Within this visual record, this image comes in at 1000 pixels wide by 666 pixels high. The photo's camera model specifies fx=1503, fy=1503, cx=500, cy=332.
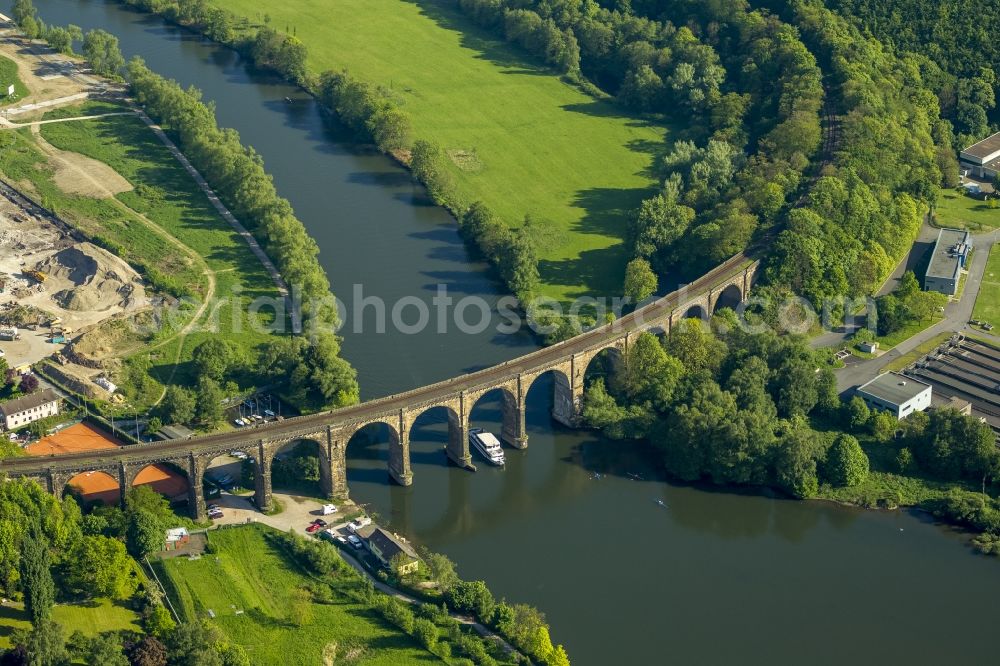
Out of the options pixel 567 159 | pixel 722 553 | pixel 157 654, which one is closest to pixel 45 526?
pixel 157 654

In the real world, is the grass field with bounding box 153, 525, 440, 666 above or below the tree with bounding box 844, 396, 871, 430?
below

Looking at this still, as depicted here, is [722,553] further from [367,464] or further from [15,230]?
[15,230]

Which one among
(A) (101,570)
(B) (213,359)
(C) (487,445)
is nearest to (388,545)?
(C) (487,445)

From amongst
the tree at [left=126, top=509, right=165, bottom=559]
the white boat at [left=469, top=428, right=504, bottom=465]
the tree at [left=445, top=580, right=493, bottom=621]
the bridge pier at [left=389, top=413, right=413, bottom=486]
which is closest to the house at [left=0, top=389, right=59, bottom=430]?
the tree at [left=126, top=509, right=165, bottom=559]

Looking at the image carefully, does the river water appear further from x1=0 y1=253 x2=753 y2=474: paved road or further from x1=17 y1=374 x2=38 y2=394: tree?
x1=17 y1=374 x2=38 y2=394: tree

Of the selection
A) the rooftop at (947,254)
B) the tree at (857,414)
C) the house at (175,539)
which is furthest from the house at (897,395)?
the house at (175,539)

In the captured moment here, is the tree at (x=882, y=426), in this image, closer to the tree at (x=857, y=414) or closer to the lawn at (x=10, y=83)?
the tree at (x=857, y=414)

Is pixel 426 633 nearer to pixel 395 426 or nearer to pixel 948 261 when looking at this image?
pixel 395 426
